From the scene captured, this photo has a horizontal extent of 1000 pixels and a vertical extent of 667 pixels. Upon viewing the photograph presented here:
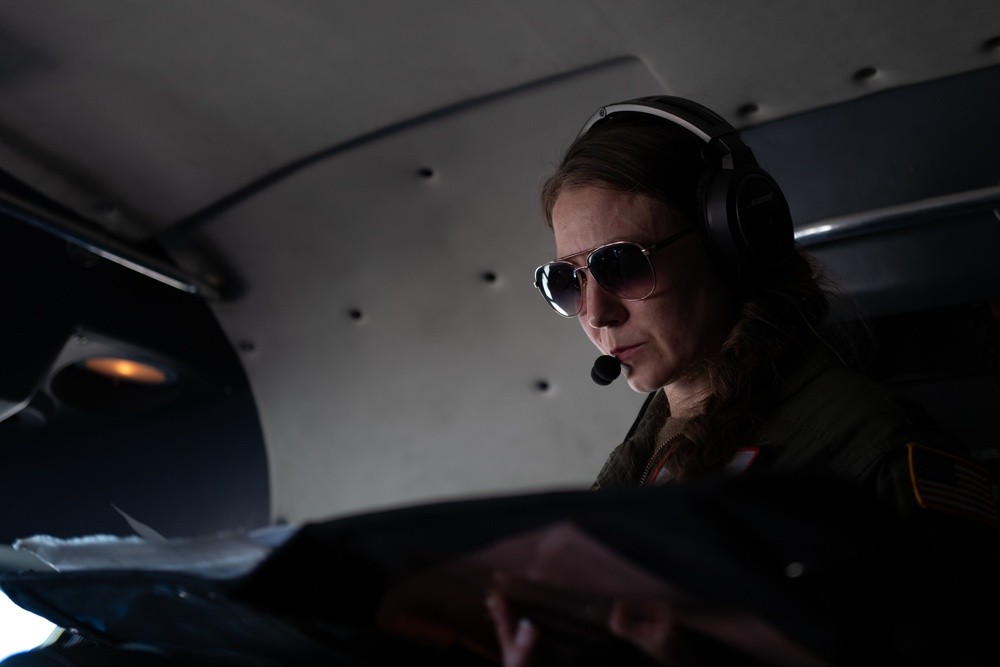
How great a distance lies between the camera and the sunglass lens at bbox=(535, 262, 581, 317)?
3.80 feet

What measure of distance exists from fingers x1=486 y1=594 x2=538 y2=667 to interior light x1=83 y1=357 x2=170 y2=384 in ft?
5.45

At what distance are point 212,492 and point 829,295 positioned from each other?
1.64 m

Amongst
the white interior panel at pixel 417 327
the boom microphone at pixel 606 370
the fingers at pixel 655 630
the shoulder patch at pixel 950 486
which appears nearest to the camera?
the fingers at pixel 655 630

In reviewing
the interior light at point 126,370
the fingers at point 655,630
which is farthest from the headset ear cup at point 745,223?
the interior light at point 126,370

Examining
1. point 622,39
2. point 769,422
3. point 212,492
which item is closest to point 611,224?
point 769,422

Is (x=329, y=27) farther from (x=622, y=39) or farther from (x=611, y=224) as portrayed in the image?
(x=611, y=224)

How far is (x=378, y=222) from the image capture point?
200cm

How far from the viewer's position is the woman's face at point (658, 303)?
1073 mm

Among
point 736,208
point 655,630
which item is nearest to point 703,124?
point 736,208

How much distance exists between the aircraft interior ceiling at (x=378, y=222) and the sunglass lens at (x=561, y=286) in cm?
51

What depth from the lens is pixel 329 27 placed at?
1.45 metres

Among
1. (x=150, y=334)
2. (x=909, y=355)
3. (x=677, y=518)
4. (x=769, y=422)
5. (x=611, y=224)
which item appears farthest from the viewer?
(x=150, y=334)

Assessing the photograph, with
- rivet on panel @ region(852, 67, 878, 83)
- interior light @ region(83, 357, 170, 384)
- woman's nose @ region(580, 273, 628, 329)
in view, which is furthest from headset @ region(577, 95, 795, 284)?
interior light @ region(83, 357, 170, 384)

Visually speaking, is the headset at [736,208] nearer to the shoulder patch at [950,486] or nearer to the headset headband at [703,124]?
the headset headband at [703,124]
